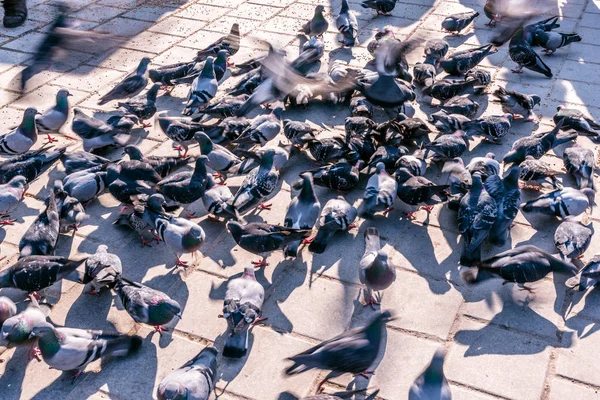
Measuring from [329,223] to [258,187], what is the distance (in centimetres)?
91

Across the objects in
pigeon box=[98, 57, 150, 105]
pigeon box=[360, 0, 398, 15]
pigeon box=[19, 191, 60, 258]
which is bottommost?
pigeon box=[360, 0, 398, 15]

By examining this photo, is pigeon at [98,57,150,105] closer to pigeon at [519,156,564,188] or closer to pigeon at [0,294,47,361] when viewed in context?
pigeon at [0,294,47,361]

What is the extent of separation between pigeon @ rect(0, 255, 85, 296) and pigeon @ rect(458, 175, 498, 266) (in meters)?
3.54

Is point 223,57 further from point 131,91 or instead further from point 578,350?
point 578,350

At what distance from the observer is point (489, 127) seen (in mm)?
7598

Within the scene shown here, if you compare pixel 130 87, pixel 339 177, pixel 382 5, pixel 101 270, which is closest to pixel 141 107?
pixel 130 87

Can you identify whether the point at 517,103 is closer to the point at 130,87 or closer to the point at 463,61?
the point at 463,61

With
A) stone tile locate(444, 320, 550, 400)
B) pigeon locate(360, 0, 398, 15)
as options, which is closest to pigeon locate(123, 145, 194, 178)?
stone tile locate(444, 320, 550, 400)

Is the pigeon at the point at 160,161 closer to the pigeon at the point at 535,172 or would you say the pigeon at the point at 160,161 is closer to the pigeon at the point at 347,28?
the pigeon at the point at 535,172

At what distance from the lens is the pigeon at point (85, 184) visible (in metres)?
6.62

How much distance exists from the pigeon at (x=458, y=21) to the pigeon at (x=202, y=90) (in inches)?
169

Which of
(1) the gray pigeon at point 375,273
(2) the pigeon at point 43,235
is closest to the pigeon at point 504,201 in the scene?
(1) the gray pigeon at point 375,273

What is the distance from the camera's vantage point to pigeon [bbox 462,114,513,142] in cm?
760

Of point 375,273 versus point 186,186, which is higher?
point 375,273
